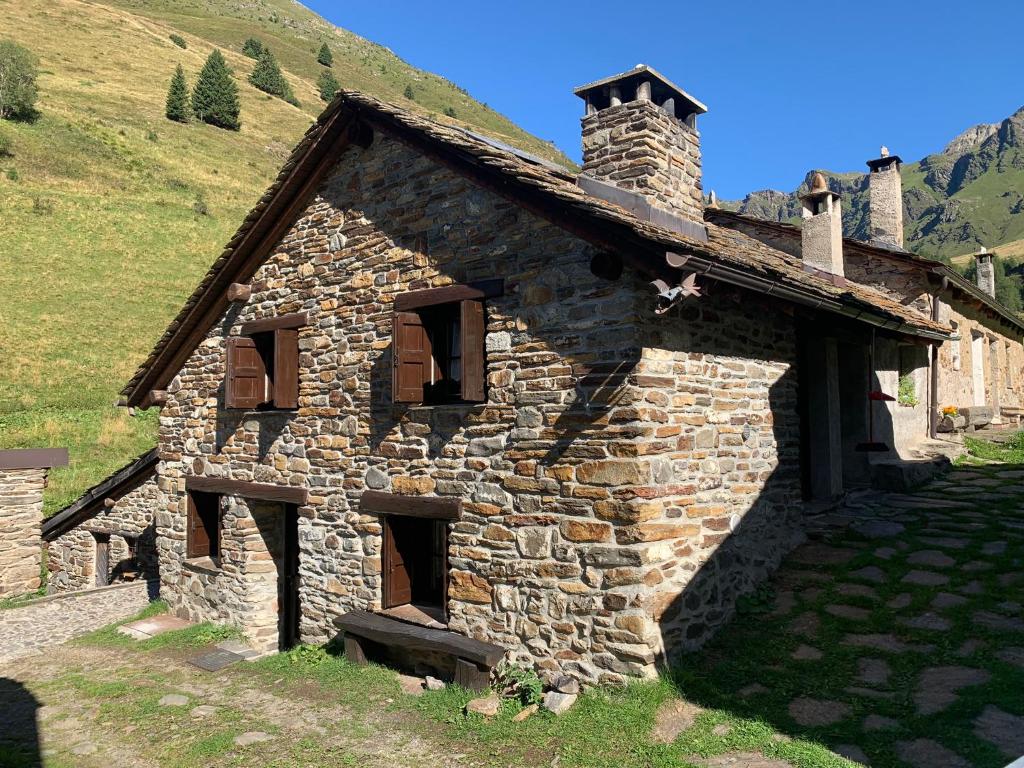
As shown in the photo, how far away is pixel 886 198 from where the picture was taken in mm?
13883

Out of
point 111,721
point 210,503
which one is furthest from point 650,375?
point 210,503

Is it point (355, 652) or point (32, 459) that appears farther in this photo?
point (32, 459)

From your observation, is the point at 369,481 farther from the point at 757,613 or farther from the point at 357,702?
the point at 757,613

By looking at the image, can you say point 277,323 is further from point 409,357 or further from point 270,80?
point 270,80

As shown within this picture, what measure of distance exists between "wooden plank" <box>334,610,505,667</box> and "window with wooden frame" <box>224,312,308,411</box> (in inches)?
112

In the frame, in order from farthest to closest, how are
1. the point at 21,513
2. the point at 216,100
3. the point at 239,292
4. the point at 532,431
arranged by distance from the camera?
the point at 216,100 < the point at 21,513 < the point at 239,292 < the point at 532,431

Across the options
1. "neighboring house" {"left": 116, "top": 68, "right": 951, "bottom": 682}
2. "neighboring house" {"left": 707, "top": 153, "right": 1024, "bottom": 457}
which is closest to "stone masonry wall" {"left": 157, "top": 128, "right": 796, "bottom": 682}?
"neighboring house" {"left": 116, "top": 68, "right": 951, "bottom": 682}

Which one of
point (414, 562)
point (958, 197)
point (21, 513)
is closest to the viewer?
point (414, 562)

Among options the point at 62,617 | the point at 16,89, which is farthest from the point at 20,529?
the point at 16,89

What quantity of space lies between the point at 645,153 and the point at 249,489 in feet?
22.2

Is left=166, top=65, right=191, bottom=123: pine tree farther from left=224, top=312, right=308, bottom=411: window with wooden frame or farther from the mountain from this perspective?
the mountain

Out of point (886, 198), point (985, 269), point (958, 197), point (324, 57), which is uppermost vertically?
point (324, 57)

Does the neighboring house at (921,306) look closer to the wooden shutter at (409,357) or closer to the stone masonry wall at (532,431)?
the stone masonry wall at (532,431)

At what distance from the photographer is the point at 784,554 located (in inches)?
286
